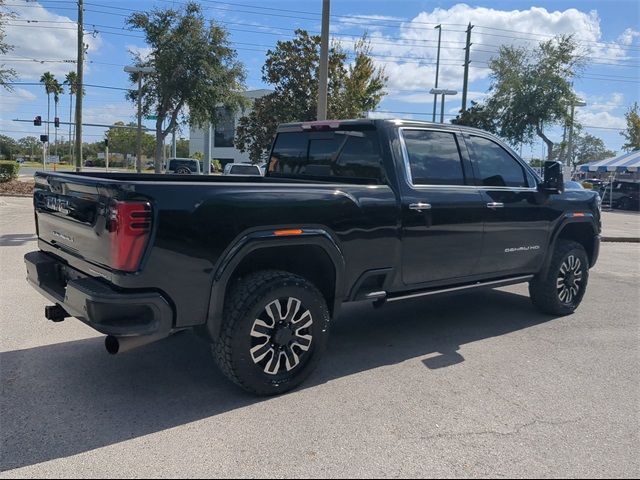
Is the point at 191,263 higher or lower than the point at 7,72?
lower

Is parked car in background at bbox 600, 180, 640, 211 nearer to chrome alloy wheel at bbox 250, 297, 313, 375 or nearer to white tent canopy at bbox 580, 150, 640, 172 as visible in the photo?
white tent canopy at bbox 580, 150, 640, 172

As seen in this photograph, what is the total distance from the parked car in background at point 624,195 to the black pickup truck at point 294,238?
2795 centimetres

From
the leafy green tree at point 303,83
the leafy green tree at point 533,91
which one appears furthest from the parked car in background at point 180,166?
the leafy green tree at point 533,91

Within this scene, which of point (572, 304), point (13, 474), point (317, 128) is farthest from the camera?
point (572, 304)

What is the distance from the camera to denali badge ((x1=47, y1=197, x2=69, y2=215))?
13.0ft

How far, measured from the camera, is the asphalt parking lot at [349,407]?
3.16m

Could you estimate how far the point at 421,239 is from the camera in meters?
4.79

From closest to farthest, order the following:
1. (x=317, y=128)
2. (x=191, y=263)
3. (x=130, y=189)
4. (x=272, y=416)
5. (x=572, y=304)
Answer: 1. (x=130, y=189)
2. (x=191, y=263)
3. (x=272, y=416)
4. (x=317, y=128)
5. (x=572, y=304)

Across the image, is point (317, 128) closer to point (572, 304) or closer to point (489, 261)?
point (489, 261)

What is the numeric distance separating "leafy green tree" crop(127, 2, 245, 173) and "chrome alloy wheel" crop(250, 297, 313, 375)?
16.2m

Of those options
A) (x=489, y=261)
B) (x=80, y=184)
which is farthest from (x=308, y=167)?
(x=80, y=184)

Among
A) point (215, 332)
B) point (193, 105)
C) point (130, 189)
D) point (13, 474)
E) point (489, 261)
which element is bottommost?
point (13, 474)

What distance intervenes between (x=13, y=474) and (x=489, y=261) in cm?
428

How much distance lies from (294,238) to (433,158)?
1.84 metres
